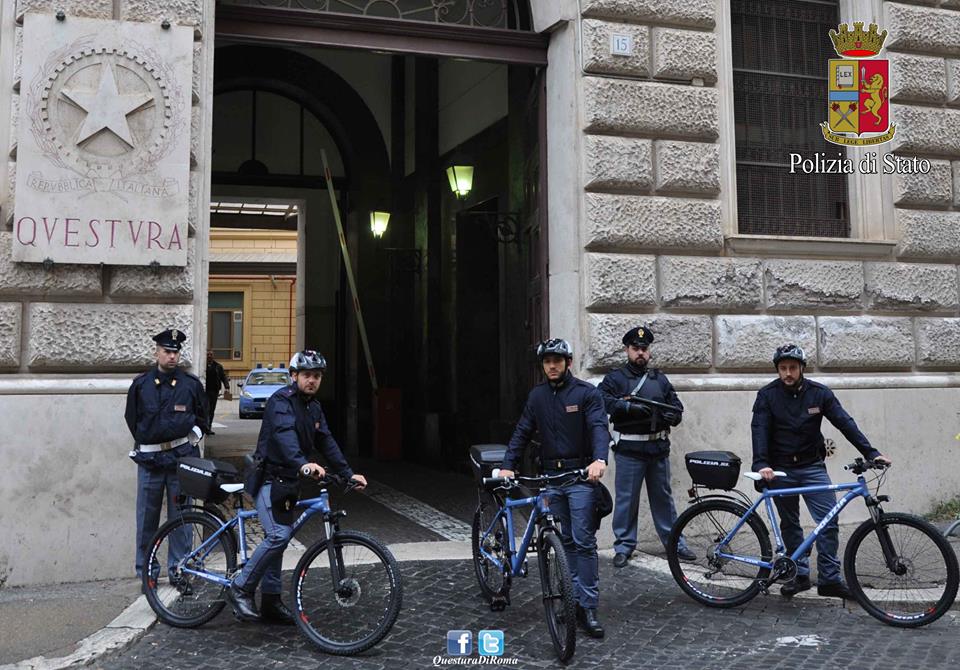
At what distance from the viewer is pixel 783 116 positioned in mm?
9742

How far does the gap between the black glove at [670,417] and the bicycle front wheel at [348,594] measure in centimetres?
300

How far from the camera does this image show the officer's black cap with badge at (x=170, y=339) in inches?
270

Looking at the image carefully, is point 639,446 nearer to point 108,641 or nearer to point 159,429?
point 159,429

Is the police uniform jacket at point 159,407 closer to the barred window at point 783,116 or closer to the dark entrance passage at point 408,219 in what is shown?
the dark entrance passage at point 408,219

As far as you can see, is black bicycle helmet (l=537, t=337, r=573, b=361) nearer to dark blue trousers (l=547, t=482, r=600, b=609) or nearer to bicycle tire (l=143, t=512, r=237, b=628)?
dark blue trousers (l=547, t=482, r=600, b=609)

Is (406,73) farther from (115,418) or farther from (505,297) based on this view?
(115,418)

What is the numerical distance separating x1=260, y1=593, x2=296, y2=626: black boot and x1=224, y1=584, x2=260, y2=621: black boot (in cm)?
13

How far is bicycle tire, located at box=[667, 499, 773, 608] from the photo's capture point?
639 cm

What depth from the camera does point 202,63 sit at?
25.9 ft

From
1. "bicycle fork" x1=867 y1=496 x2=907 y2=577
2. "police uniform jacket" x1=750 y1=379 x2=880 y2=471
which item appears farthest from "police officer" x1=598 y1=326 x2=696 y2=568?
"bicycle fork" x1=867 y1=496 x2=907 y2=577

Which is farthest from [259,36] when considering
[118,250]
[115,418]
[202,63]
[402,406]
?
[402,406]

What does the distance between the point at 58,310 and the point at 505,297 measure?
6.54 m

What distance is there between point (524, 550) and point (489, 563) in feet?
1.71

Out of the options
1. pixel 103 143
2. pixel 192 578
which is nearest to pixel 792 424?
pixel 192 578
